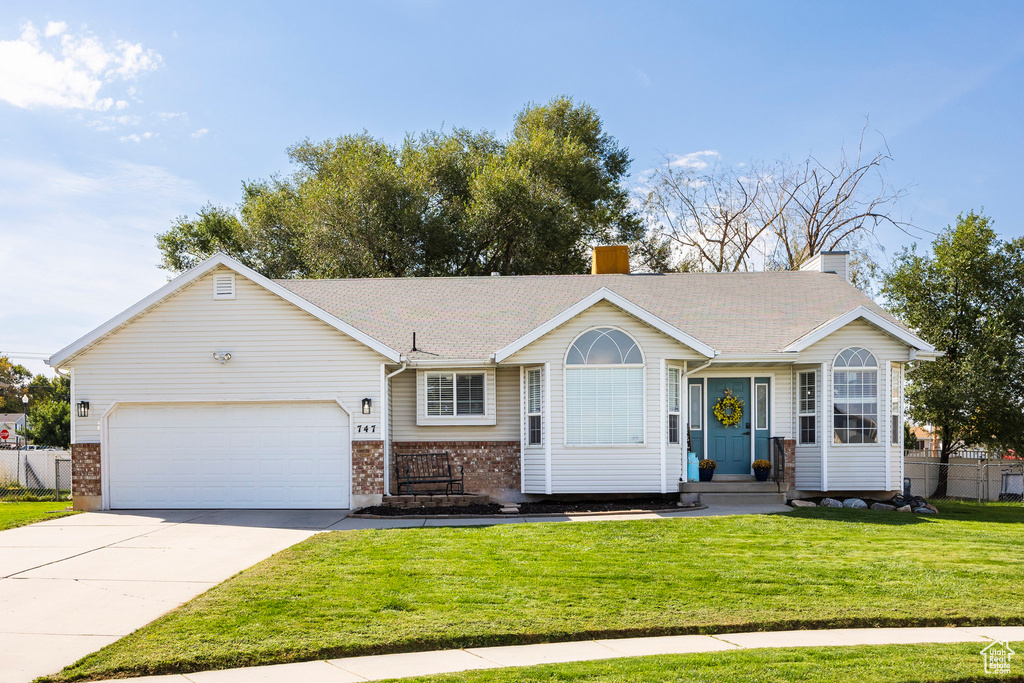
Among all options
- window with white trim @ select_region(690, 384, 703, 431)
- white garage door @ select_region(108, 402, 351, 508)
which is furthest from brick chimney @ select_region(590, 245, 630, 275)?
white garage door @ select_region(108, 402, 351, 508)

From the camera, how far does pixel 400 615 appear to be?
723 cm

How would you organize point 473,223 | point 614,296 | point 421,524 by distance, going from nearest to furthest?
1. point 421,524
2. point 614,296
3. point 473,223

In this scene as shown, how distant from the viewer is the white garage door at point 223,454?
15.3 meters

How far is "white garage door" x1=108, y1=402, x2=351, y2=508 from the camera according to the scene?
1527cm

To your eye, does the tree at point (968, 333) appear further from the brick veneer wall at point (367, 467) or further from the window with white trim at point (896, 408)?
the brick veneer wall at point (367, 467)

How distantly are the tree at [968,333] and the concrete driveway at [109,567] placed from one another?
1843cm

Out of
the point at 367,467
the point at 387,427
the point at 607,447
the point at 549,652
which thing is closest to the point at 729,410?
the point at 607,447

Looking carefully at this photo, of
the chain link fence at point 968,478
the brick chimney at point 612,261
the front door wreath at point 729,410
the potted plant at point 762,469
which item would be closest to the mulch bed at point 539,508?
the potted plant at point 762,469

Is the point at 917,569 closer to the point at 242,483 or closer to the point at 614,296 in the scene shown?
the point at 614,296

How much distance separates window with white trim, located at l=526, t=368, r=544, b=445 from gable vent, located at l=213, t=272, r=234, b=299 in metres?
6.01

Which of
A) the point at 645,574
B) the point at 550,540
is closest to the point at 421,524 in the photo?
the point at 550,540

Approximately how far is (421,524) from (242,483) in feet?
14.2

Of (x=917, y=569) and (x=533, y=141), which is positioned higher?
Answer: (x=533, y=141)

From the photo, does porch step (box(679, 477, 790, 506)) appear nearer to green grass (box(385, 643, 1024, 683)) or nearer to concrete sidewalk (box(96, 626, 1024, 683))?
concrete sidewalk (box(96, 626, 1024, 683))
